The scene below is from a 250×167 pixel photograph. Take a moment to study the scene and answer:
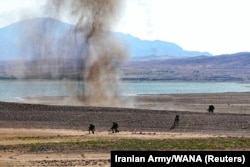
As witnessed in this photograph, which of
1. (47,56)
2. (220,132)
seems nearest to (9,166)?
(220,132)

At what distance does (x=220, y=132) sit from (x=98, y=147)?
1406 cm

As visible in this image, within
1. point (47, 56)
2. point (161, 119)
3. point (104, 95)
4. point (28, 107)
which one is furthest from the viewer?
point (47, 56)

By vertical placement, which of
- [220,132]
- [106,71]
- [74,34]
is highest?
[74,34]

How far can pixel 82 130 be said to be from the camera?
4512cm

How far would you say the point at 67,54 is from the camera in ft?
262

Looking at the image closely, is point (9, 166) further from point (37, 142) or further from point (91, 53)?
point (91, 53)

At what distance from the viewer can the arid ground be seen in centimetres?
3059
